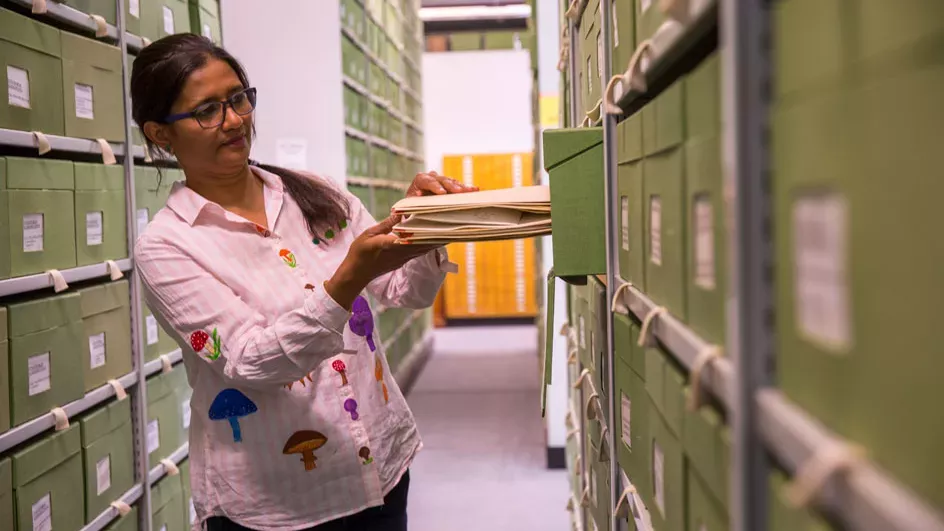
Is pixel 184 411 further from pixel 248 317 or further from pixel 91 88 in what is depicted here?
pixel 248 317

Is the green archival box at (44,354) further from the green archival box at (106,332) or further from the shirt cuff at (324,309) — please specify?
the shirt cuff at (324,309)

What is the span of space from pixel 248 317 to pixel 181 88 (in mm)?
456

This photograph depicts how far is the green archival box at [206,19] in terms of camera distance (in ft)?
10.3

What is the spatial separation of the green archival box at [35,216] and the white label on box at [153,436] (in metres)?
0.67

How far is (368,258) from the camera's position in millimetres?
1428

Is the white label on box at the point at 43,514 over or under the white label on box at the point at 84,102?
under

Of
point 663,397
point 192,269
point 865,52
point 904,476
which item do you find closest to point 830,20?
point 865,52

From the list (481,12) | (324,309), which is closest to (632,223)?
(324,309)

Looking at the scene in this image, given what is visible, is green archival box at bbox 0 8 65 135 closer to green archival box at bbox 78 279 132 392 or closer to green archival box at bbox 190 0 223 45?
green archival box at bbox 78 279 132 392

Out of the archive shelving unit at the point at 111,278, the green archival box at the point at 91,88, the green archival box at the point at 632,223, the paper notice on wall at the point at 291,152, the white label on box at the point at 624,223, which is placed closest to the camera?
the green archival box at the point at 632,223

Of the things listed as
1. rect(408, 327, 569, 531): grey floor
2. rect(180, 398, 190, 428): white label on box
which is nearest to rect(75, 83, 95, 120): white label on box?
rect(180, 398, 190, 428): white label on box

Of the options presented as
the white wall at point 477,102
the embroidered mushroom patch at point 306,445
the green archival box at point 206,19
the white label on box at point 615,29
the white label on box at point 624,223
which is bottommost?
the embroidered mushroom patch at point 306,445

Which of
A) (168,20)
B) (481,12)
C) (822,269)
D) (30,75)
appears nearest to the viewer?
(822,269)

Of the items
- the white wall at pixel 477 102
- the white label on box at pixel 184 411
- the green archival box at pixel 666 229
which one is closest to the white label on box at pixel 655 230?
the green archival box at pixel 666 229
